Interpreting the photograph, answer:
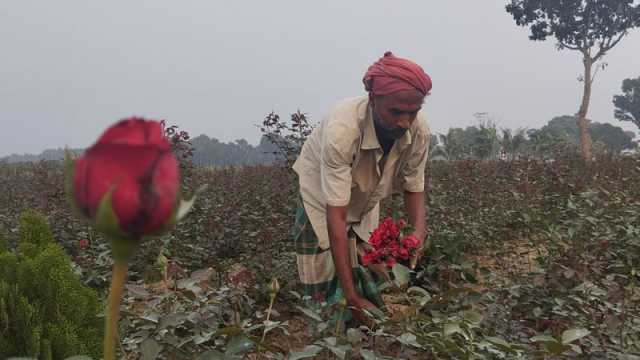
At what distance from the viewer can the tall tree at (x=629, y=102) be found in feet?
167

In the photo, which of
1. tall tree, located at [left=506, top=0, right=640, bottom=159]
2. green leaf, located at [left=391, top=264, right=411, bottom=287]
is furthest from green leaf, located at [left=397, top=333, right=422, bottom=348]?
tall tree, located at [left=506, top=0, right=640, bottom=159]

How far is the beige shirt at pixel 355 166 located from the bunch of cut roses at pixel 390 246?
1.04ft

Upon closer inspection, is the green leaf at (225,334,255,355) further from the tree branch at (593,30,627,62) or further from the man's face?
the tree branch at (593,30,627,62)

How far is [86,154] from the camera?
494 mm

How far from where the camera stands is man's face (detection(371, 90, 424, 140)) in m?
1.99

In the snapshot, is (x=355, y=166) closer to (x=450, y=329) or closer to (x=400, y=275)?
(x=400, y=275)

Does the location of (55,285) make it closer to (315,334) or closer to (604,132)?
(315,334)

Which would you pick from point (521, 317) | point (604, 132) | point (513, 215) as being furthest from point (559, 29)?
point (604, 132)

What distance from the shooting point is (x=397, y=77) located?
6.49ft

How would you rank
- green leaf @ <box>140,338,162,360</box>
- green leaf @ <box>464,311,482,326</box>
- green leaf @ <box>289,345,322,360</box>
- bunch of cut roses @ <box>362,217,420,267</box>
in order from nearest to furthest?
green leaf @ <box>140,338,162,360</box>
green leaf @ <box>289,345,322,360</box>
green leaf @ <box>464,311,482,326</box>
bunch of cut roses @ <box>362,217,420,267</box>

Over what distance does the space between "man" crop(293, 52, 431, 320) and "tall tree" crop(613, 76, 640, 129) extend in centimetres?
5570

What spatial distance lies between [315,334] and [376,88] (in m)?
0.89

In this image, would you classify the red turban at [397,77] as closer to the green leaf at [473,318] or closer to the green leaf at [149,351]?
the green leaf at [473,318]

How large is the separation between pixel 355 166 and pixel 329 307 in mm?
697
